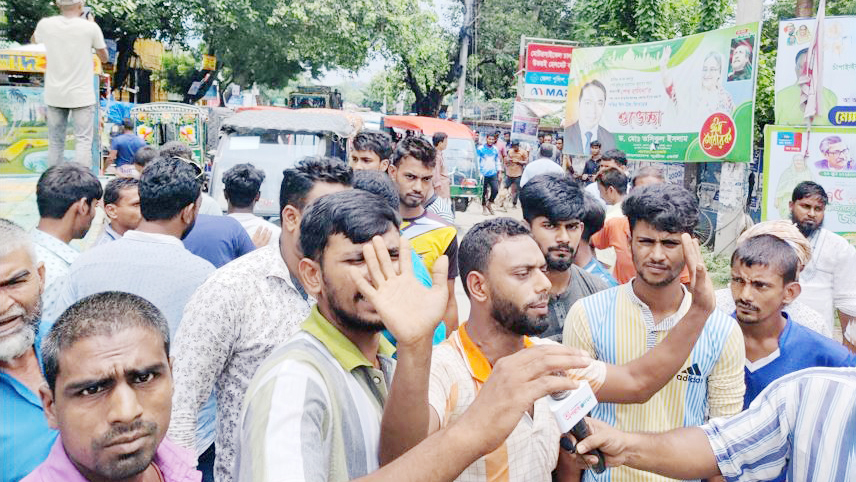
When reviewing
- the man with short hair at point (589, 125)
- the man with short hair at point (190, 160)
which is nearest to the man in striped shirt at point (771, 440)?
the man with short hair at point (190, 160)

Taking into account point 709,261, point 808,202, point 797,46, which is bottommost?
point 709,261

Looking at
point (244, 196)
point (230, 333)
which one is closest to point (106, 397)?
point (230, 333)

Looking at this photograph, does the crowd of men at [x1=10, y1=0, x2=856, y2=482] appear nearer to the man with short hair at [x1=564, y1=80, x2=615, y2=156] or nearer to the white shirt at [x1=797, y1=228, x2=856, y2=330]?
the white shirt at [x1=797, y1=228, x2=856, y2=330]

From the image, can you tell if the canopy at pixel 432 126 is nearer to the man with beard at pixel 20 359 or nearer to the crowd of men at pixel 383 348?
the crowd of men at pixel 383 348

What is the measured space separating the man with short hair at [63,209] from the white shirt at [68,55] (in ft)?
7.45

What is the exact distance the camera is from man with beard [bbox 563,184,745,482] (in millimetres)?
2543

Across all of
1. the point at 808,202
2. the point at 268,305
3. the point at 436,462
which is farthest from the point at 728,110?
the point at 436,462

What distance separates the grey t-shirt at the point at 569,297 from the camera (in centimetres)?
329

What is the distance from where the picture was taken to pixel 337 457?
58.0 inches

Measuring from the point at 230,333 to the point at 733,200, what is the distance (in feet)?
30.1

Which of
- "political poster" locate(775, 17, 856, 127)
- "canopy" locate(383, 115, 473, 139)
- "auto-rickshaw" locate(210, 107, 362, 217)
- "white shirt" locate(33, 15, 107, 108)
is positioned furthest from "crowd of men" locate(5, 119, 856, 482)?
"canopy" locate(383, 115, 473, 139)

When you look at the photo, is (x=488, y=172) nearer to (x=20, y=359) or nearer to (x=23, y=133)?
(x=23, y=133)

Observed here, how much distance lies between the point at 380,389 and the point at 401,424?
0.19 metres

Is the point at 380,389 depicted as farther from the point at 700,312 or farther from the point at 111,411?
the point at 700,312
